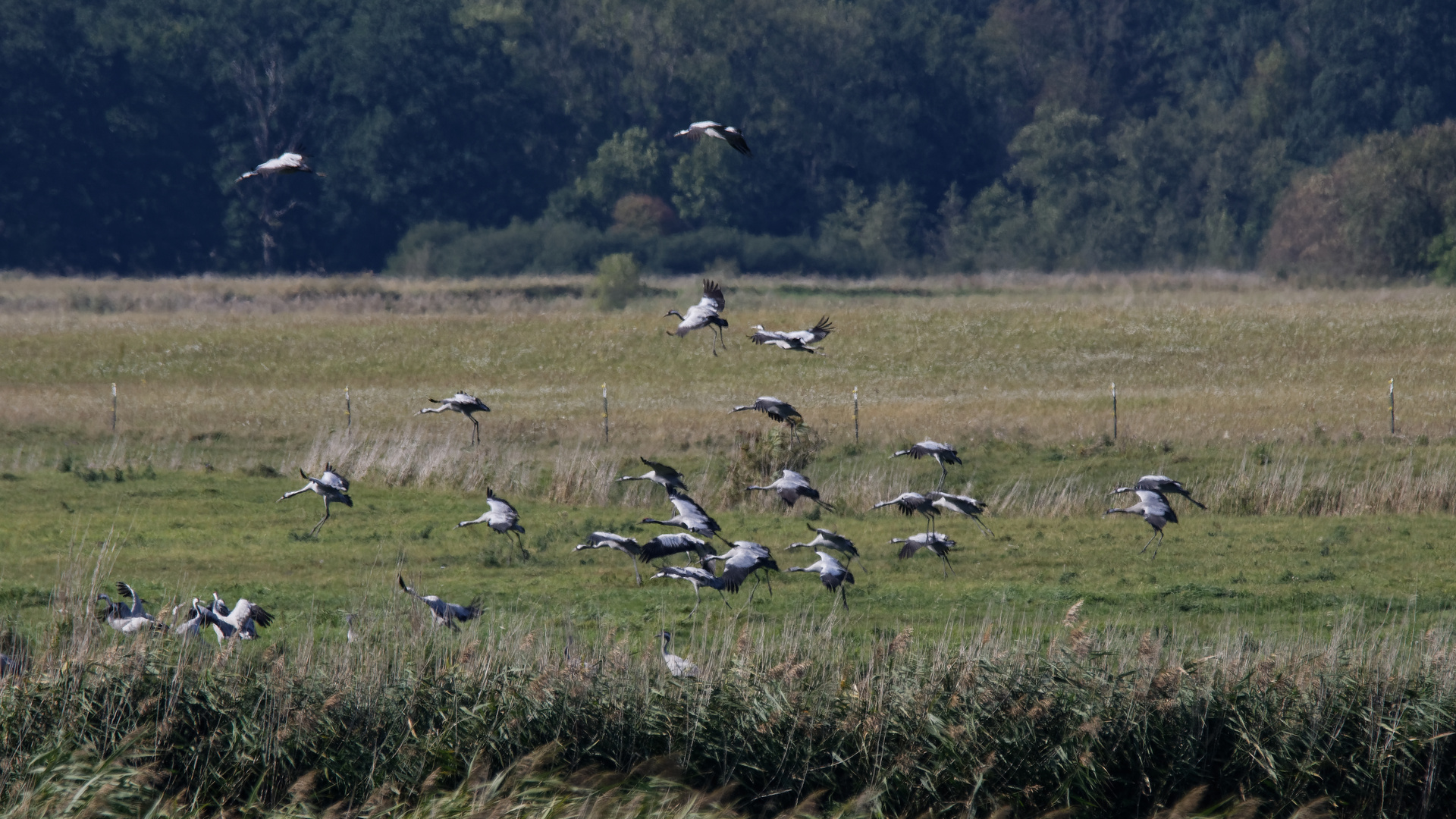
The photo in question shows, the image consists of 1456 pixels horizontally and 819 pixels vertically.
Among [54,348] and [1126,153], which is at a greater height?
[1126,153]

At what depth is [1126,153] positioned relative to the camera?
101000 millimetres

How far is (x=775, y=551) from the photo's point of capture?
22.7 metres

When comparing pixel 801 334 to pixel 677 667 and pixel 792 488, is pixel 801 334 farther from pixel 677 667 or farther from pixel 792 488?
pixel 677 667

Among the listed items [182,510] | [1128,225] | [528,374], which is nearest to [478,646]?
[182,510]

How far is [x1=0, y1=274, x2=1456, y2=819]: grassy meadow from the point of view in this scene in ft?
46.1

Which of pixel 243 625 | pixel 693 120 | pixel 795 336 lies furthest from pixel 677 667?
A: pixel 693 120

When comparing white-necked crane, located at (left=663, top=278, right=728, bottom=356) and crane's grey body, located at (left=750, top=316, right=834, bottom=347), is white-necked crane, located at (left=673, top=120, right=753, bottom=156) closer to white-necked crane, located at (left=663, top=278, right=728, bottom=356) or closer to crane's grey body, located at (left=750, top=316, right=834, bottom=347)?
white-necked crane, located at (left=663, top=278, right=728, bottom=356)

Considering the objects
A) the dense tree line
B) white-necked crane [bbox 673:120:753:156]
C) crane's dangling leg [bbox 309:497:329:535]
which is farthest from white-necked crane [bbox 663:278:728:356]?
the dense tree line

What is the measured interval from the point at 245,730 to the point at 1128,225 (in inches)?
3521

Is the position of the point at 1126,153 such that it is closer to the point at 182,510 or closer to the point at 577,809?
the point at 182,510

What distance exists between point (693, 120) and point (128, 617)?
302ft

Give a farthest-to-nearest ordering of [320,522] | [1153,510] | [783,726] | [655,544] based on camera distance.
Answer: [320,522] < [1153,510] < [655,544] < [783,726]

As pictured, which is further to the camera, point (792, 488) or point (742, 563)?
point (792, 488)

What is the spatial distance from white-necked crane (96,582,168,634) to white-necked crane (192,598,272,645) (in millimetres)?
435
